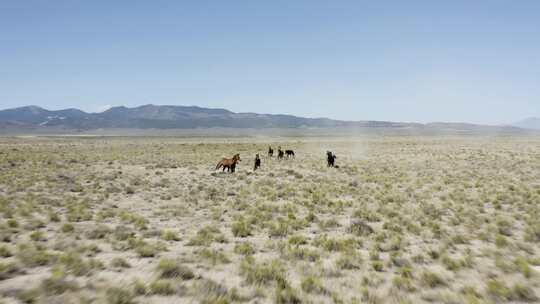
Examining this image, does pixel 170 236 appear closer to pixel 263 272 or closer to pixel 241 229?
pixel 241 229

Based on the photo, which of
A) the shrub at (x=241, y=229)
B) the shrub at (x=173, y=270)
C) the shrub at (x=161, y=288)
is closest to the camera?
the shrub at (x=161, y=288)

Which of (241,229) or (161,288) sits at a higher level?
(161,288)

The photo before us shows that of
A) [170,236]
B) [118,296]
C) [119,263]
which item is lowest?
[170,236]

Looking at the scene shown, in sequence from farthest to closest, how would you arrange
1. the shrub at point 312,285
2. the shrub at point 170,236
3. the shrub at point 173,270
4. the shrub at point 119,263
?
1. the shrub at point 170,236
2. the shrub at point 119,263
3. the shrub at point 173,270
4. the shrub at point 312,285

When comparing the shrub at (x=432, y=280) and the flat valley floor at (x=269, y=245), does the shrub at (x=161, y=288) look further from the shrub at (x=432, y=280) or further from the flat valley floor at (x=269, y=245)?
the shrub at (x=432, y=280)

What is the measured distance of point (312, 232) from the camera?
34.4 ft

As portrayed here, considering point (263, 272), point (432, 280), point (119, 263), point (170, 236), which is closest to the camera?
point (432, 280)

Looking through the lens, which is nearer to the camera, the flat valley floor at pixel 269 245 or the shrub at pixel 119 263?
the flat valley floor at pixel 269 245

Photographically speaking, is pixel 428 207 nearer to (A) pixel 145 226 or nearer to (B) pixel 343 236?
(B) pixel 343 236

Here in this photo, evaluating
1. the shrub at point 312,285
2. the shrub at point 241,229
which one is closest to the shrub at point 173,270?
the shrub at point 312,285

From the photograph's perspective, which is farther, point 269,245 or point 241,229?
point 241,229

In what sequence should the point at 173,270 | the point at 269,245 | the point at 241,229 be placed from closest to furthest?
the point at 173,270 → the point at 269,245 → the point at 241,229

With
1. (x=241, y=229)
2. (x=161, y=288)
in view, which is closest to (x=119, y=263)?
(x=161, y=288)

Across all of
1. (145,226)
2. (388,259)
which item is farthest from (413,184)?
(145,226)
